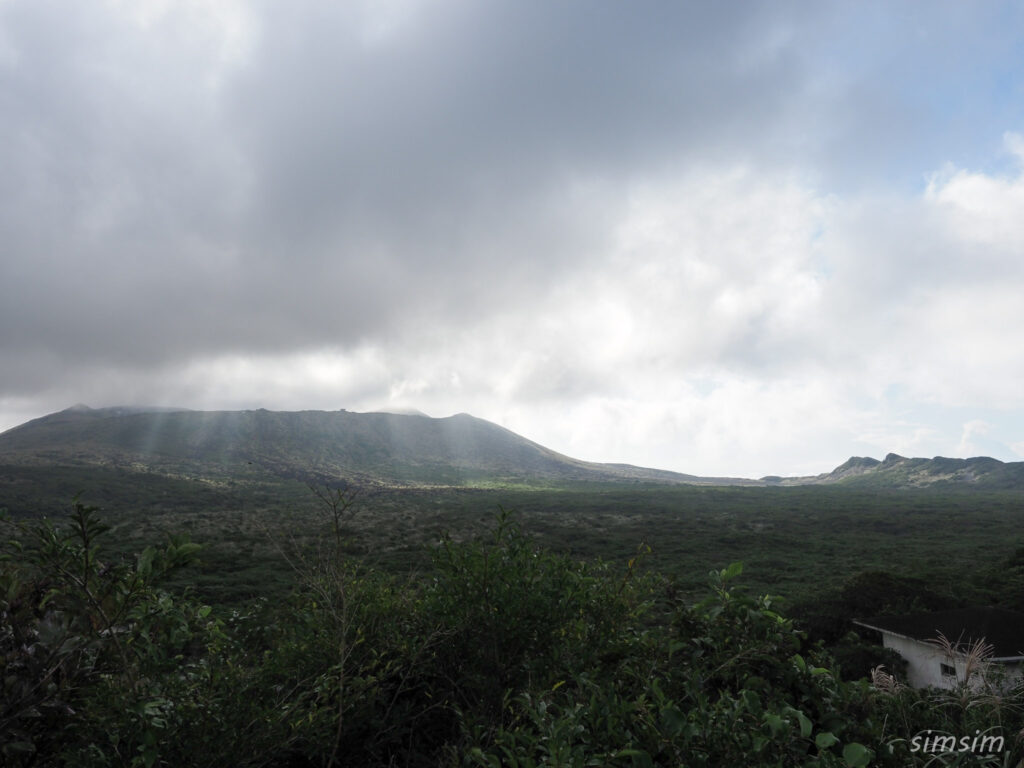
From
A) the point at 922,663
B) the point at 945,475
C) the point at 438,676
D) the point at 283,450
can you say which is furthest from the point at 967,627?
the point at 945,475

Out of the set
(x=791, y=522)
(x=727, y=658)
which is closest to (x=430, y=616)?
(x=727, y=658)

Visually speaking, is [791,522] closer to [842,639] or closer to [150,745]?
[842,639]

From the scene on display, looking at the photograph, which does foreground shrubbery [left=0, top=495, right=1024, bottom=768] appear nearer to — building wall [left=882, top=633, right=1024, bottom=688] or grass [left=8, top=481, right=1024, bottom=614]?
grass [left=8, top=481, right=1024, bottom=614]

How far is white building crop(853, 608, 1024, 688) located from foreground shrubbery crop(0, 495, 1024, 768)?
40.9 feet

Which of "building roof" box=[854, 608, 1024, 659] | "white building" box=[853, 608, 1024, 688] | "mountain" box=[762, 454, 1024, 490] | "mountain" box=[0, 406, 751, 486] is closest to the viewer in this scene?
"white building" box=[853, 608, 1024, 688]

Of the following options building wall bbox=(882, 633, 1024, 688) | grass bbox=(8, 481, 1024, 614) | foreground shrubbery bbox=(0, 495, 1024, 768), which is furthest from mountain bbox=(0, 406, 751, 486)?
foreground shrubbery bbox=(0, 495, 1024, 768)

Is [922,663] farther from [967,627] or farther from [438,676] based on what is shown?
[438,676]

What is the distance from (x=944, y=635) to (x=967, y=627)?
226cm

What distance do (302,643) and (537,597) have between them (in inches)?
98.1

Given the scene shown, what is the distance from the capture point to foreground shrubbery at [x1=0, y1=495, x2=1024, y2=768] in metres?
3.17

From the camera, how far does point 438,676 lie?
573cm

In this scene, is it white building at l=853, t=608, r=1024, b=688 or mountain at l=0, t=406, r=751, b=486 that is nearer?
white building at l=853, t=608, r=1024, b=688

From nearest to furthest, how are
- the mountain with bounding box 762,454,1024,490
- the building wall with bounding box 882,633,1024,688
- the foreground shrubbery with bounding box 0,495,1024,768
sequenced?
the foreground shrubbery with bounding box 0,495,1024,768
the building wall with bounding box 882,633,1024,688
the mountain with bounding box 762,454,1024,490

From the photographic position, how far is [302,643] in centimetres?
564
